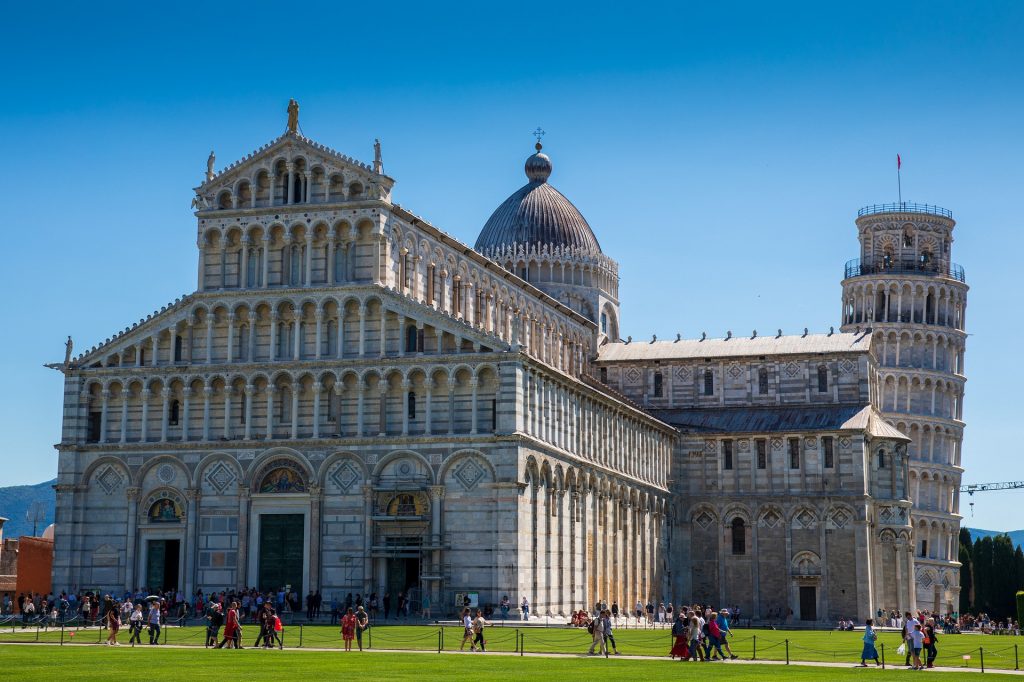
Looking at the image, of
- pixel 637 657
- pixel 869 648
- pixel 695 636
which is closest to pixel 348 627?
pixel 637 657

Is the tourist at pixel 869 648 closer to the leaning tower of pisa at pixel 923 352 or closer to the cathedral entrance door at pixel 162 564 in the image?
the cathedral entrance door at pixel 162 564

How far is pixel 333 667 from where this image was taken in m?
39.1

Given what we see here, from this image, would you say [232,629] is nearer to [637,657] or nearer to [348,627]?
[348,627]

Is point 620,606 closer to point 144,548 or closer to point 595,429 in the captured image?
point 595,429

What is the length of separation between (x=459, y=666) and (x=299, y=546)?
29.7 meters

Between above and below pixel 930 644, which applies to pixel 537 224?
above

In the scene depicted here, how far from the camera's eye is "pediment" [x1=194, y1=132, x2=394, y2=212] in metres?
70.1

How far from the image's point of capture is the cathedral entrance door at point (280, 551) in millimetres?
68625

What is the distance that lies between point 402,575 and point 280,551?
5.85 m

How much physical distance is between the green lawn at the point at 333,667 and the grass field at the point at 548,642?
14.5 ft

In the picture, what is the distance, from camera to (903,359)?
12050 centimetres

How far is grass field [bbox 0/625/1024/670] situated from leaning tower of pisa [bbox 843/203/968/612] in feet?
186

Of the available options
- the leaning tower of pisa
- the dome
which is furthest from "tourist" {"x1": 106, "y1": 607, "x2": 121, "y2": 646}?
the leaning tower of pisa

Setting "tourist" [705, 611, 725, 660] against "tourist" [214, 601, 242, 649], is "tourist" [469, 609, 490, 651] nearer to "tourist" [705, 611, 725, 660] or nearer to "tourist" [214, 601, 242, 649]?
"tourist" [705, 611, 725, 660]
